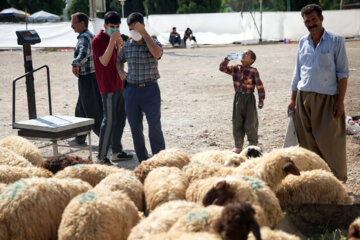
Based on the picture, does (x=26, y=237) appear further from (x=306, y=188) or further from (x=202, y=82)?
(x=202, y=82)

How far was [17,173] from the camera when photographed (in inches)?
128

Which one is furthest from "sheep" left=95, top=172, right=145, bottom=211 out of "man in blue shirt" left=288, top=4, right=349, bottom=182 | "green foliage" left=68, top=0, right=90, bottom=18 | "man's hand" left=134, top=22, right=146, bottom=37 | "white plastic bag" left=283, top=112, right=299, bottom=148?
"green foliage" left=68, top=0, right=90, bottom=18

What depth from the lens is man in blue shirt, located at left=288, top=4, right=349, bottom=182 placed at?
498cm

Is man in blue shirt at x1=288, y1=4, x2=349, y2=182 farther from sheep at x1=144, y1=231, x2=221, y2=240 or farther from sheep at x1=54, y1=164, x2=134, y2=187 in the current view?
sheep at x1=144, y1=231, x2=221, y2=240

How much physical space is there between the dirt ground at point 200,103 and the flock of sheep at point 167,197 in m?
2.28

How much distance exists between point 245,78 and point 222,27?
31047mm

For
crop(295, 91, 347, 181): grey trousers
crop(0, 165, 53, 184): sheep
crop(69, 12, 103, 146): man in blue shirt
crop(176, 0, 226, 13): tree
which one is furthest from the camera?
crop(176, 0, 226, 13): tree

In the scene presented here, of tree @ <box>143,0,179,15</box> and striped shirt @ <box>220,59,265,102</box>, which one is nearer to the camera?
striped shirt @ <box>220,59,265,102</box>

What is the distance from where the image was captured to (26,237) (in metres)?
2.56

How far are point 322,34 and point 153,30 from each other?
107 feet

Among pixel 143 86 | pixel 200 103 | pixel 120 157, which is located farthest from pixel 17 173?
pixel 200 103

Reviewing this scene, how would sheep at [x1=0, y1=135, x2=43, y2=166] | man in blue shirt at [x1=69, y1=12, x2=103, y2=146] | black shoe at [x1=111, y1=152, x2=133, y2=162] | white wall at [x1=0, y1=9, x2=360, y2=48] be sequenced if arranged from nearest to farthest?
sheep at [x1=0, y1=135, x2=43, y2=166] → black shoe at [x1=111, y1=152, x2=133, y2=162] → man in blue shirt at [x1=69, y1=12, x2=103, y2=146] → white wall at [x1=0, y1=9, x2=360, y2=48]

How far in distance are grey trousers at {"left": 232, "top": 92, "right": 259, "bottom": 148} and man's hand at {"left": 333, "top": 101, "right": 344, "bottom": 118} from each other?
1954 mm

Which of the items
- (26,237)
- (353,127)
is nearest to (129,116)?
(26,237)
